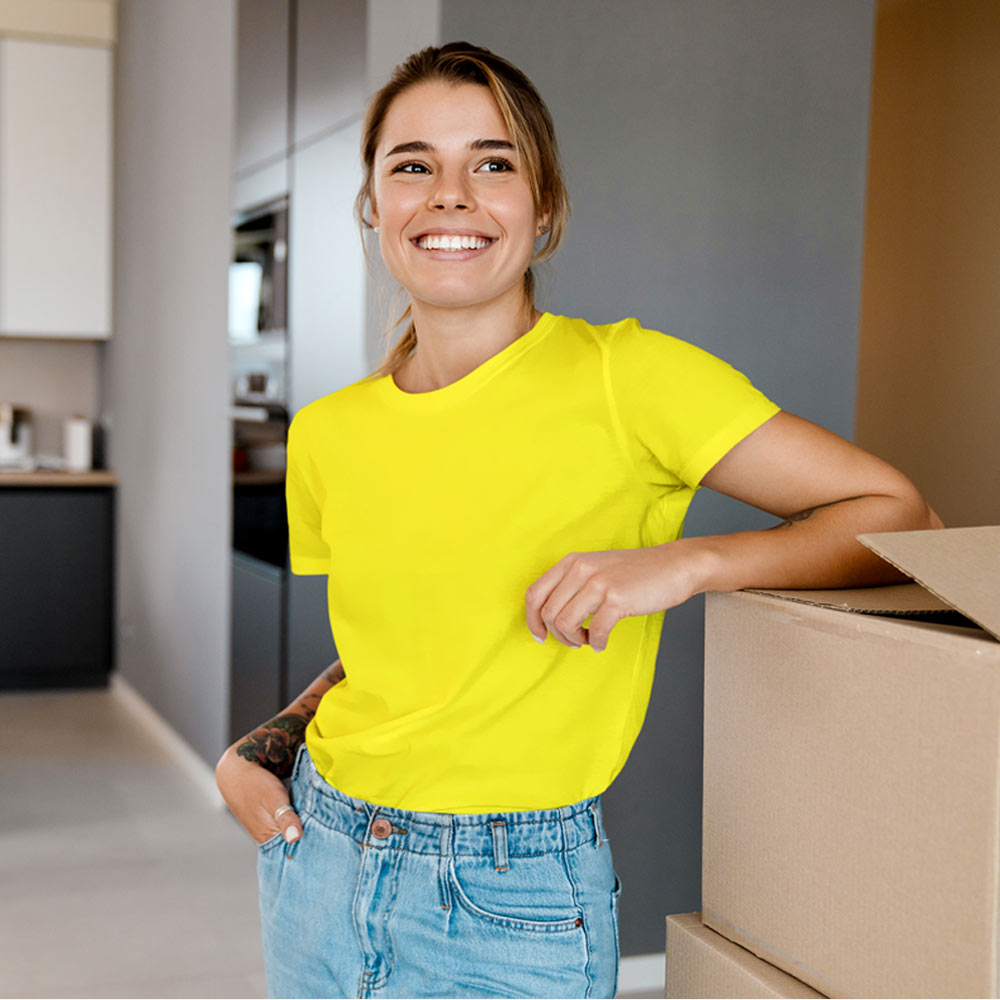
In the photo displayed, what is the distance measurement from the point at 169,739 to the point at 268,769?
3212 millimetres

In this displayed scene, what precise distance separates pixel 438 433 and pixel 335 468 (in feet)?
0.38

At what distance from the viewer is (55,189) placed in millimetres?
5047

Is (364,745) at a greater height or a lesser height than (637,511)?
lesser

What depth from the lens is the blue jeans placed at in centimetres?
97

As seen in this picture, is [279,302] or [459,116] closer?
[459,116]

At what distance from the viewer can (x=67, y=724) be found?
4578 millimetres

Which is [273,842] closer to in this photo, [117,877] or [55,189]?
[117,877]

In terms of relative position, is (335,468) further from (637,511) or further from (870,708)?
(870,708)

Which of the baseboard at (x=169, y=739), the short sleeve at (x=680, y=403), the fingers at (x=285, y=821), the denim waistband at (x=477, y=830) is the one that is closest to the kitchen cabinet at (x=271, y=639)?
the baseboard at (x=169, y=739)

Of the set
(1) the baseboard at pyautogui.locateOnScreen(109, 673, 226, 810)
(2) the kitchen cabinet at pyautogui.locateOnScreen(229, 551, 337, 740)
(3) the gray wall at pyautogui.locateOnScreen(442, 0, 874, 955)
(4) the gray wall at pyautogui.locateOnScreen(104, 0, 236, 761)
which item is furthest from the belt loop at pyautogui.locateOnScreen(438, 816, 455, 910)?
(4) the gray wall at pyautogui.locateOnScreen(104, 0, 236, 761)

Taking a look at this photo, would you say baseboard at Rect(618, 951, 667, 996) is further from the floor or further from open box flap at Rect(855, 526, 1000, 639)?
open box flap at Rect(855, 526, 1000, 639)

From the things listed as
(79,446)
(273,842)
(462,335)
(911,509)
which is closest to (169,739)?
(79,446)

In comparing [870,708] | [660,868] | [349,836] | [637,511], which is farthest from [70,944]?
[870,708]

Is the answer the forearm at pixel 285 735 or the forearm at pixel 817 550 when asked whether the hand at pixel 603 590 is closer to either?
the forearm at pixel 817 550
